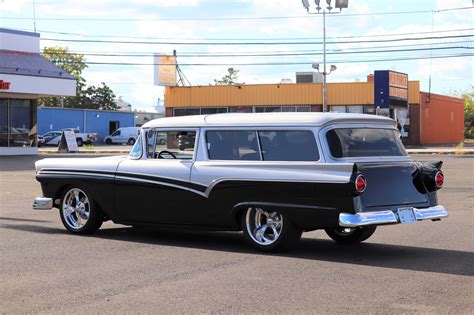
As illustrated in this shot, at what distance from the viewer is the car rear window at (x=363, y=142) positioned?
8.47 metres

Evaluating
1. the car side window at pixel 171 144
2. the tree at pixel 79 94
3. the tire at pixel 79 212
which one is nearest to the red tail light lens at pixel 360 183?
the car side window at pixel 171 144

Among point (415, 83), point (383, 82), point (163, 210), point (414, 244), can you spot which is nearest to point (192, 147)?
point (163, 210)

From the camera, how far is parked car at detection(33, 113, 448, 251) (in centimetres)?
824

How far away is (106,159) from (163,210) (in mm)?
1350

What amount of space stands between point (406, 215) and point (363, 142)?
3.41ft

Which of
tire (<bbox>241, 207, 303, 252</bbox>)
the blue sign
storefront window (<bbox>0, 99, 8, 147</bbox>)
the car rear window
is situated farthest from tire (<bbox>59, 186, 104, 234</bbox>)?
the blue sign

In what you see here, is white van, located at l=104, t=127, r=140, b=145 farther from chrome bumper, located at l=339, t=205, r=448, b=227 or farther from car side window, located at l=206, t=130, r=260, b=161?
chrome bumper, located at l=339, t=205, r=448, b=227

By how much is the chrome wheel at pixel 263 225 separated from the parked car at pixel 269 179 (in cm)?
1

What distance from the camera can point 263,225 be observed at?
8.78 metres

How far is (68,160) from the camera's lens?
10445 mm

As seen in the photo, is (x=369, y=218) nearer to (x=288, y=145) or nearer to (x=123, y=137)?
(x=288, y=145)

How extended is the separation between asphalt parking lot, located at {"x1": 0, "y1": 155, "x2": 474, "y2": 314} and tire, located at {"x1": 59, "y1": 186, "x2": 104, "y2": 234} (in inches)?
7.1

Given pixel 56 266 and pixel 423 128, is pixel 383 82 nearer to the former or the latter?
pixel 423 128

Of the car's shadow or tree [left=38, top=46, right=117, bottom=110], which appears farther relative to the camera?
tree [left=38, top=46, right=117, bottom=110]
